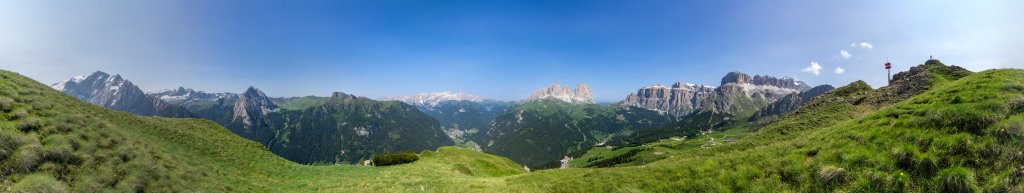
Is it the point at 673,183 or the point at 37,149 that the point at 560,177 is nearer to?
the point at 673,183

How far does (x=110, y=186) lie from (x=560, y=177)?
31687 millimetres

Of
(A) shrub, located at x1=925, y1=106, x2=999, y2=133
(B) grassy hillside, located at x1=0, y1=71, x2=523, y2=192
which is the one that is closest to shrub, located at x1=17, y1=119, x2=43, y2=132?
(B) grassy hillside, located at x1=0, y1=71, x2=523, y2=192

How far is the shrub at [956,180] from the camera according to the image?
13250 millimetres

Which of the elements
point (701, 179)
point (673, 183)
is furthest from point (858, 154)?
point (673, 183)

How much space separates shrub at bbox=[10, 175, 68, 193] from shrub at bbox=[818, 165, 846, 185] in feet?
134

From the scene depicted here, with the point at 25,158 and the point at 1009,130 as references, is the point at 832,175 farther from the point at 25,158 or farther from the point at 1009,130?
the point at 25,158

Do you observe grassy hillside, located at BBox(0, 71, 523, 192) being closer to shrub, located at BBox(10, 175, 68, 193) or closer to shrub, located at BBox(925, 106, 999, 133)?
shrub, located at BBox(10, 175, 68, 193)

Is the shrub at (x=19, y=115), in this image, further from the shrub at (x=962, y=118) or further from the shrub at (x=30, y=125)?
the shrub at (x=962, y=118)

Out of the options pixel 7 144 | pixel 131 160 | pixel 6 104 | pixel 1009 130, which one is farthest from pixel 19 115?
pixel 1009 130

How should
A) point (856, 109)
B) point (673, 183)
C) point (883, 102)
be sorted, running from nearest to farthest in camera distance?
point (673, 183)
point (883, 102)
point (856, 109)

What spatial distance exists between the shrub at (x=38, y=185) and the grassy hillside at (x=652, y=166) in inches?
1.9

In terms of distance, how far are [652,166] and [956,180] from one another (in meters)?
16.2

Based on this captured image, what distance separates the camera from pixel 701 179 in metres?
20.8

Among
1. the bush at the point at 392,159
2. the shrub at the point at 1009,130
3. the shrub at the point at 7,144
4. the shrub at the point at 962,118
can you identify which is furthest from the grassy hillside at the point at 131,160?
the shrub at the point at 1009,130
